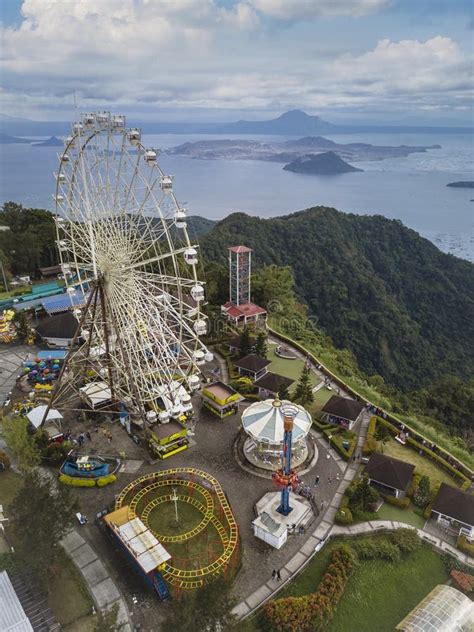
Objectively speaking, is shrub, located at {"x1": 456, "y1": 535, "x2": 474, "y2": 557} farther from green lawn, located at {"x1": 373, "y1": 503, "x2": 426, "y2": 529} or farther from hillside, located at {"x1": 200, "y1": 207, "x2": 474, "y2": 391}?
hillside, located at {"x1": 200, "y1": 207, "x2": 474, "y2": 391}

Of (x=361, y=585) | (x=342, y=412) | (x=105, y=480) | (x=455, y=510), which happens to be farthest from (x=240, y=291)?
(x=361, y=585)

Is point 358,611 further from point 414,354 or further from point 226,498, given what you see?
point 414,354

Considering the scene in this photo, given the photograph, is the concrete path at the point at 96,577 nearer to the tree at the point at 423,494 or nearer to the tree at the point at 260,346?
the tree at the point at 423,494

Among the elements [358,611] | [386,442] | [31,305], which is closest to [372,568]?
[358,611]

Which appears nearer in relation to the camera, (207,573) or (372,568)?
(207,573)

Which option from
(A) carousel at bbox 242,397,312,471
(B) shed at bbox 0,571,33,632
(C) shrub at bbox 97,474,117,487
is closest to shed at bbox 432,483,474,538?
(A) carousel at bbox 242,397,312,471

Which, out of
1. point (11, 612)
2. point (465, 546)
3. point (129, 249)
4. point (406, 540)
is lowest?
point (465, 546)

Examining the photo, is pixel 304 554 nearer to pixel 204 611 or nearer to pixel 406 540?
pixel 406 540
